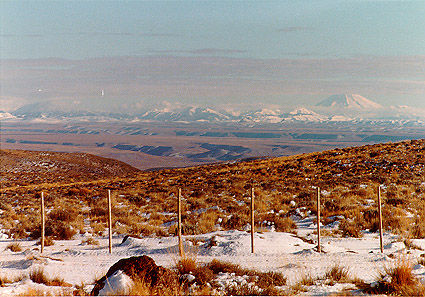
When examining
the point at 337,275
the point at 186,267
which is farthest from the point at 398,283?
the point at 186,267

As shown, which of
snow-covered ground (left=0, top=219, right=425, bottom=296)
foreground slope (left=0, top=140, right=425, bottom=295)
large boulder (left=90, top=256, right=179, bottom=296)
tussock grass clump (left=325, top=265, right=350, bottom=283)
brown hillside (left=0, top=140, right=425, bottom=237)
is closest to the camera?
large boulder (left=90, top=256, right=179, bottom=296)

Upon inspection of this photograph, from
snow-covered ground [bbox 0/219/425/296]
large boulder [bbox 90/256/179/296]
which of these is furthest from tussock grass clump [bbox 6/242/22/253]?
large boulder [bbox 90/256/179/296]

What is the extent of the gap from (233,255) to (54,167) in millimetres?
69662

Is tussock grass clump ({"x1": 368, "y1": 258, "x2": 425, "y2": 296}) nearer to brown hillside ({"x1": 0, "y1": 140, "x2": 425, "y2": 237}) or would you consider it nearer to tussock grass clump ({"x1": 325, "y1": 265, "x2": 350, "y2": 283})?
tussock grass clump ({"x1": 325, "y1": 265, "x2": 350, "y2": 283})

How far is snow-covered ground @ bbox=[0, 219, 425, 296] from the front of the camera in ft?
25.4

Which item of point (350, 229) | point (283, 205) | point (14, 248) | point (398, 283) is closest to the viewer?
point (398, 283)

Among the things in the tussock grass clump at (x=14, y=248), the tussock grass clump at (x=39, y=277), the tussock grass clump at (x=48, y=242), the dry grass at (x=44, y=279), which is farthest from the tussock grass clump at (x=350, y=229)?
the tussock grass clump at (x=14, y=248)

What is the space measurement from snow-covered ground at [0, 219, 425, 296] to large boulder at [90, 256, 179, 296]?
4.04ft

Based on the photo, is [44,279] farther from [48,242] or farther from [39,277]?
[48,242]

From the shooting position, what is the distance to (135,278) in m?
6.13

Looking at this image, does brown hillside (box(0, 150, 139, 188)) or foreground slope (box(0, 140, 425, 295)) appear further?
brown hillside (box(0, 150, 139, 188))

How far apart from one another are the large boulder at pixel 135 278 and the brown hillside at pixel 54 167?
56.6 metres

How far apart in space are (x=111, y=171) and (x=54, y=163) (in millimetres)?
11888

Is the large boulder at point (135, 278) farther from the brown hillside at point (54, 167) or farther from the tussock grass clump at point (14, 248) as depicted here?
the brown hillside at point (54, 167)
